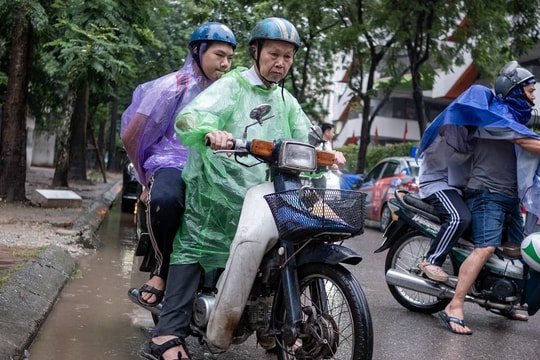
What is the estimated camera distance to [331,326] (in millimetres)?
3498

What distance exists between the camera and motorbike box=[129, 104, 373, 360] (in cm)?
340

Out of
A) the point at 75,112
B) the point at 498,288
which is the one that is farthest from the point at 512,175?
the point at 75,112

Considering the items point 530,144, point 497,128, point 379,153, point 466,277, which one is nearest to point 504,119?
point 497,128

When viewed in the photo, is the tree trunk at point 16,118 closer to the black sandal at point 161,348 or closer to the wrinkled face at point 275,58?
the wrinkled face at point 275,58

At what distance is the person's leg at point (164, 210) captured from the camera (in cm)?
406

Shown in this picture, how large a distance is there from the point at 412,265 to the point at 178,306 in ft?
9.76

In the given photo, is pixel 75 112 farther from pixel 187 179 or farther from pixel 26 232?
pixel 187 179

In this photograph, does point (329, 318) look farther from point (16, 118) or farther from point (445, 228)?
point (16, 118)

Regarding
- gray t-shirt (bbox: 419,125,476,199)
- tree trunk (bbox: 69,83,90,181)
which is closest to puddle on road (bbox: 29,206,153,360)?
gray t-shirt (bbox: 419,125,476,199)

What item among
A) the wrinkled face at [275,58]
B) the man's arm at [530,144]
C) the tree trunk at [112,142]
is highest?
the wrinkled face at [275,58]

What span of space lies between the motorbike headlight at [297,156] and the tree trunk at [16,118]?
9.01 meters

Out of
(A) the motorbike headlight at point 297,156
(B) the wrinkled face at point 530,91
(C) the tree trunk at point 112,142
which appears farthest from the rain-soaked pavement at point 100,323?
(C) the tree trunk at point 112,142

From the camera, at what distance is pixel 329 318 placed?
3.50m

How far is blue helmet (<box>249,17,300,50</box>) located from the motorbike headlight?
0.66 m
